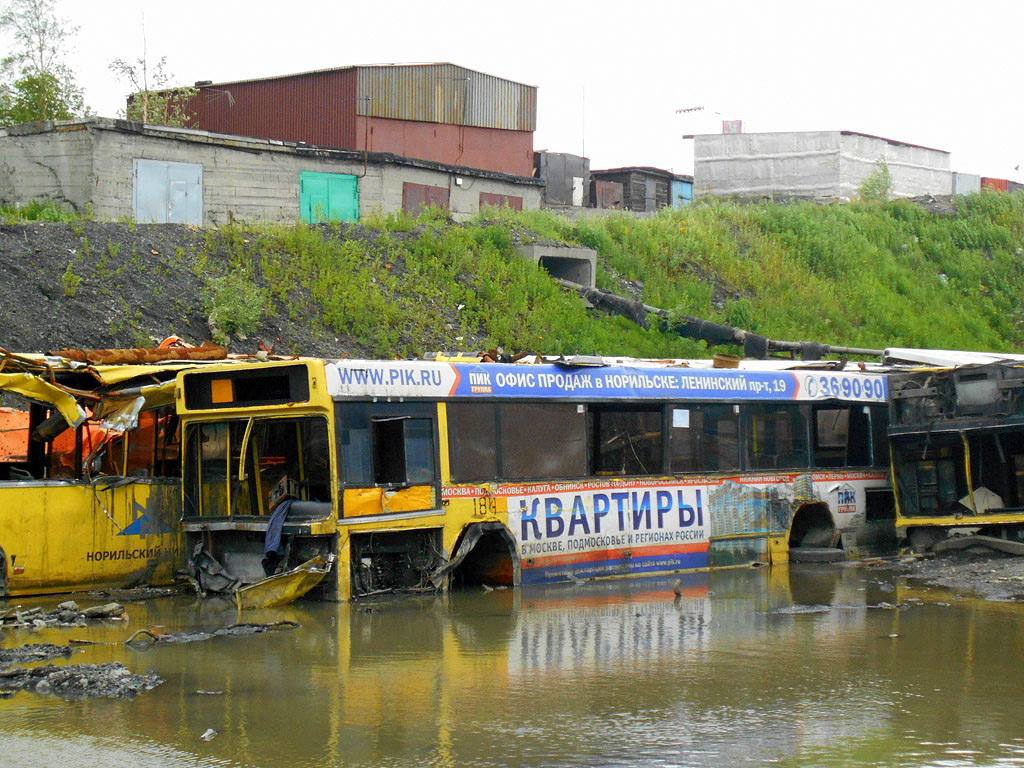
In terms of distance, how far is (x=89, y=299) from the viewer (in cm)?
2411

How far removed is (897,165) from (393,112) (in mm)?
26105

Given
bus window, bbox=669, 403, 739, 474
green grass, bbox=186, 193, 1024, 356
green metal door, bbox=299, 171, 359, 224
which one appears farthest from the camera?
green metal door, bbox=299, 171, 359, 224

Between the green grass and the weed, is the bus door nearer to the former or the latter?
the weed

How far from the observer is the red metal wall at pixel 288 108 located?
4431 cm

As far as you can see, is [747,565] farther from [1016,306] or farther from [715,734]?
[1016,306]

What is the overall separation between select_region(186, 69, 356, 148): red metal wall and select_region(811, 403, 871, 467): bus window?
1195 inches

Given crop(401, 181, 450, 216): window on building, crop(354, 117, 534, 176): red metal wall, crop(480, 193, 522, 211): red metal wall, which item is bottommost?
crop(401, 181, 450, 216): window on building

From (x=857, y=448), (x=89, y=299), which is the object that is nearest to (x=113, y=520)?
(x=857, y=448)

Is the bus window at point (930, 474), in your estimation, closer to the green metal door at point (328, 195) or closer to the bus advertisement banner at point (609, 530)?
the bus advertisement banner at point (609, 530)

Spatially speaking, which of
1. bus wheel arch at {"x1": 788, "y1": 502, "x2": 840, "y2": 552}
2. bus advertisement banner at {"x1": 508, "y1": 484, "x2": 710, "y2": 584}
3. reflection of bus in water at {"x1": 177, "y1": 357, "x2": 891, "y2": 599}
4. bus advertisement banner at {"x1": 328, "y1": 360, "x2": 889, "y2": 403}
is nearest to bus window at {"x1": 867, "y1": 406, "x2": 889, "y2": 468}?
bus advertisement banner at {"x1": 328, "y1": 360, "x2": 889, "y2": 403}

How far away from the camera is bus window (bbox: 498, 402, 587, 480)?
12.9 m

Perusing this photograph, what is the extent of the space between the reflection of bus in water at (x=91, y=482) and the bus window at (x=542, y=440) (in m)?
3.64

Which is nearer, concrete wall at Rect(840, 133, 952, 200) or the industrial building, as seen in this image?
the industrial building

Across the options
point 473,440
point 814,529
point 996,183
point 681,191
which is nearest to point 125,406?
point 473,440
